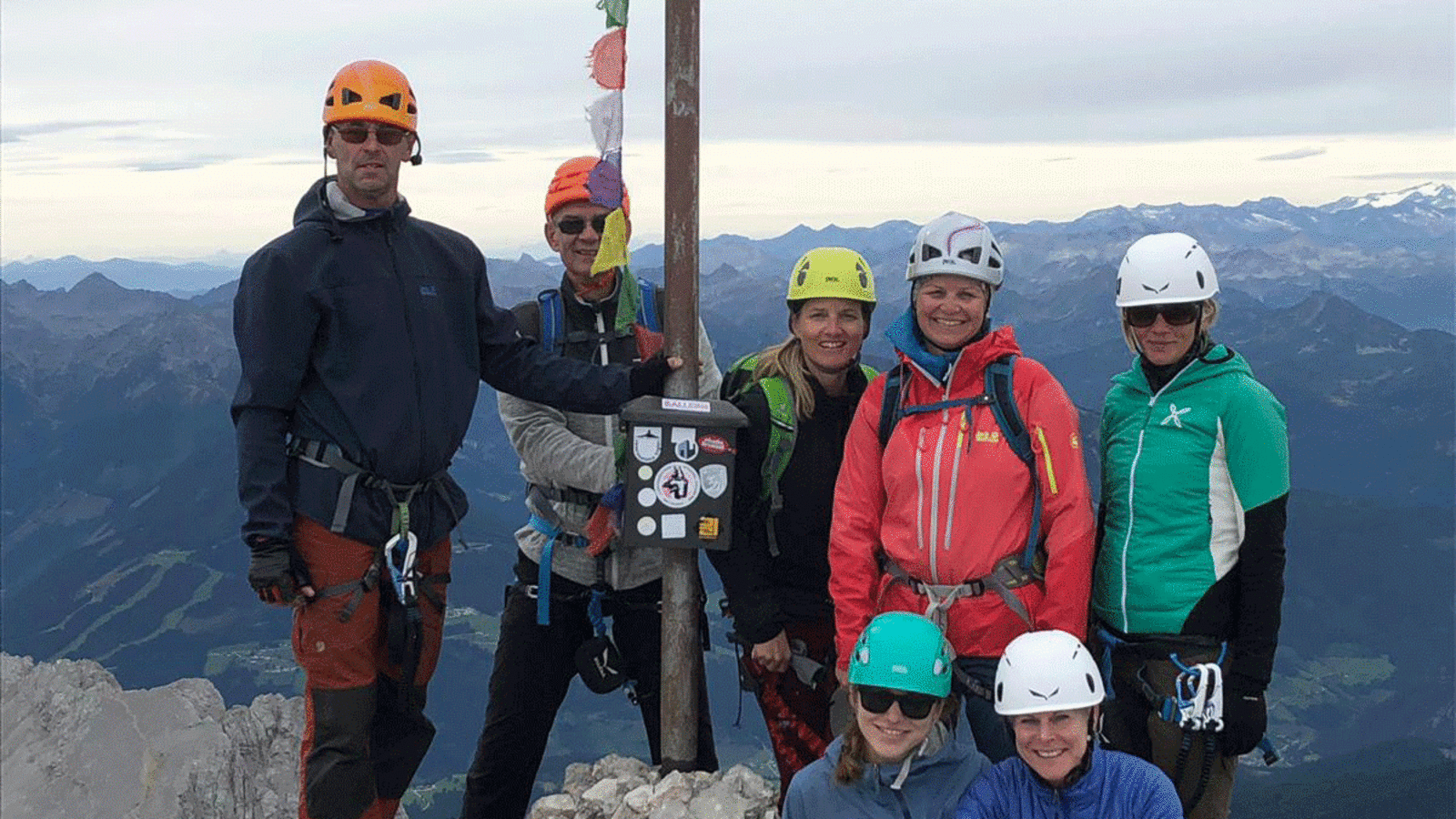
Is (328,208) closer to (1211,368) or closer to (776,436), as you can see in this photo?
(776,436)

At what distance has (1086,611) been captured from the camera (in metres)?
5.30

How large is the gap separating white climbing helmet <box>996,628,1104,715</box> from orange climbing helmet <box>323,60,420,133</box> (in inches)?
153

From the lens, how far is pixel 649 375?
6512 mm

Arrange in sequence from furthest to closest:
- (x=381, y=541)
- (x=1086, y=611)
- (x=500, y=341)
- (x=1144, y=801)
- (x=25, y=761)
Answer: (x=25, y=761)
(x=500, y=341)
(x=381, y=541)
(x=1086, y=611)
(x=1144, y=801)

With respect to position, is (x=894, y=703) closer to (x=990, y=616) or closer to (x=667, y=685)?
(x=990, y=616)

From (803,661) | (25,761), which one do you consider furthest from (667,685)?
(25,761)

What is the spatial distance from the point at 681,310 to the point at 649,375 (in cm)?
41

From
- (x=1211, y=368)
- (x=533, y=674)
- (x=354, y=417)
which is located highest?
(x=1211, y=368)

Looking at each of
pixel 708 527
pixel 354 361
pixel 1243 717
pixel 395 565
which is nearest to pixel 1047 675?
pixel 1243 717

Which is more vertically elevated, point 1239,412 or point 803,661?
point 1239,412

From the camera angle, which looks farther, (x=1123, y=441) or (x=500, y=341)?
(x=500, y=341)

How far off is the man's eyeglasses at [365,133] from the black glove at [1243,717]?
188 inches

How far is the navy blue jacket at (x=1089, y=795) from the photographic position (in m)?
4.94

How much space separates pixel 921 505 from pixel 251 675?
198m
